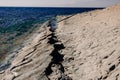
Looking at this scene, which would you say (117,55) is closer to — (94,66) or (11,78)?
(94,66)

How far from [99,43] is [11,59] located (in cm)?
698

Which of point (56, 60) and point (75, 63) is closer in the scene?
point (75, 63)

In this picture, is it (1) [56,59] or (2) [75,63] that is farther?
(1) [56,59]

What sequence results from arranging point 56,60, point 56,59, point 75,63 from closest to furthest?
point 75,63
point 56,60
point 56,59

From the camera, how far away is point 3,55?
21891 mm

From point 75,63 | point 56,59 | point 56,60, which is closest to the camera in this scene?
point 75,63

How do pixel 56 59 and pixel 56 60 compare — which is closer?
pixel 56 60

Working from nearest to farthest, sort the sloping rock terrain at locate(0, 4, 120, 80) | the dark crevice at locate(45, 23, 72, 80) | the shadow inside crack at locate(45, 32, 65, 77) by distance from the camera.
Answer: the sloping rock terrain at locate(0, 4, 120, 80)
the dark crevice at locate(45, 23, 72, 80)
the shadow inside crack at locate(45, 32, 65, 77)

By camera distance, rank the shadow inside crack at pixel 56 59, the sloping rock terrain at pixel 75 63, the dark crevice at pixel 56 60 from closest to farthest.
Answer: the sloping rock terrain at pixel 75 63 → the dark crevice at pixel 56 60 → the shadow inside crack at pixel 56 59

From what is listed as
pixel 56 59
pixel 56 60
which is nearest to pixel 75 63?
pixel 56 60

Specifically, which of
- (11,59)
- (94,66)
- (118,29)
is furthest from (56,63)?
(118,29)

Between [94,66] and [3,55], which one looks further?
[3,55]

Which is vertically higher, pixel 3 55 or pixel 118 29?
pixel 118 29

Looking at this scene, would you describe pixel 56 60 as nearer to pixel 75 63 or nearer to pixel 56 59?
pixel 56 59
